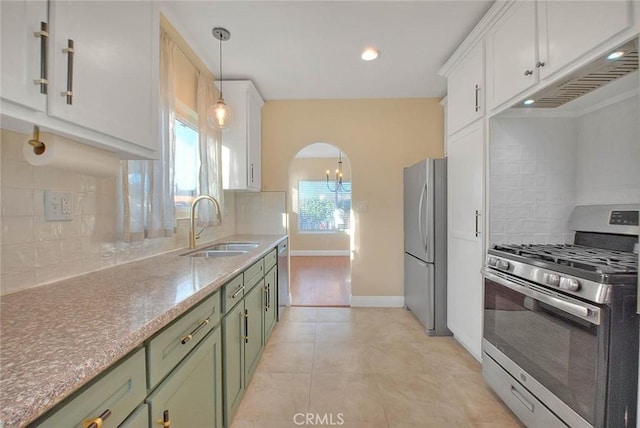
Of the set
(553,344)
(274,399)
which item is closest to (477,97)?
(553,344)

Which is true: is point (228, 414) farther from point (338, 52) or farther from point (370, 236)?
point (338, 52)

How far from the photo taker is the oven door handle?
1.10 metres

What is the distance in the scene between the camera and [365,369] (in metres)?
2.10

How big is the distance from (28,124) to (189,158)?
5.74ft

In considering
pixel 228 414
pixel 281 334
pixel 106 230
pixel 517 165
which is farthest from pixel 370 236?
pixel 106 230

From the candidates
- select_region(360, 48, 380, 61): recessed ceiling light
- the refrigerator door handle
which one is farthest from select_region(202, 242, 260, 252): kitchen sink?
select_region(360, 48, 380, 61): recessed ceiling light

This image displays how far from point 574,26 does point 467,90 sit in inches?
38.7

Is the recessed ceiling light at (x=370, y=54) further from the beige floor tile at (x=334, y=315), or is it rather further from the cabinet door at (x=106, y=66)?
the beige floor tile at (x=334, y=315)

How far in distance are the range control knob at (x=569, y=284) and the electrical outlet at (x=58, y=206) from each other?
217 cm

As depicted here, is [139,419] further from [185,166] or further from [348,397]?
[185,166]

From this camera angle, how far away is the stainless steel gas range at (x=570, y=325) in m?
1.06

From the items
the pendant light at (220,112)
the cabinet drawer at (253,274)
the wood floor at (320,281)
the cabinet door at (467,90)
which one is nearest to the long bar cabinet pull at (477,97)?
the cabinet door at (467,90)

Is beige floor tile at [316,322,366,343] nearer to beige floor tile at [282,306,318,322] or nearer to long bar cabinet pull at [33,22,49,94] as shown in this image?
beige floor tile at [282,306,318,322]

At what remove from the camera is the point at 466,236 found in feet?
7.32
